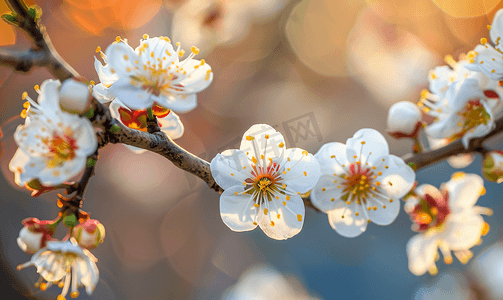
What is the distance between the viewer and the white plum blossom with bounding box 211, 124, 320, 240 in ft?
2.01

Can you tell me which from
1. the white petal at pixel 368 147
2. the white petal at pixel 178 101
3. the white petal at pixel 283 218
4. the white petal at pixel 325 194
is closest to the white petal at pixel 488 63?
the white petal at pixel 368 147

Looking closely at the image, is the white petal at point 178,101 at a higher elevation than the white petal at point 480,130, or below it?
higher

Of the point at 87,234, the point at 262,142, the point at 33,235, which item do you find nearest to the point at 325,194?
the point at 262,142

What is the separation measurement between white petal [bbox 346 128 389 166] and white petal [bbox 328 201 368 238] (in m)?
0.12

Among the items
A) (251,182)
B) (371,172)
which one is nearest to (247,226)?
(251,182)

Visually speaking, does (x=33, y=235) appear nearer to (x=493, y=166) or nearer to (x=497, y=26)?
(x=493, y=166)

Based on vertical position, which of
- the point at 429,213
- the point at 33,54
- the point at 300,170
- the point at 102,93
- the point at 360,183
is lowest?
the point at 429,213

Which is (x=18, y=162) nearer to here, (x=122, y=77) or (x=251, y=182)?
(x=122, y=77)

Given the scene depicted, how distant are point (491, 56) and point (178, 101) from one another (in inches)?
29.6

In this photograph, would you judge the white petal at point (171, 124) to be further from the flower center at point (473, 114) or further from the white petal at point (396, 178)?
the flower center at point (473, 114)

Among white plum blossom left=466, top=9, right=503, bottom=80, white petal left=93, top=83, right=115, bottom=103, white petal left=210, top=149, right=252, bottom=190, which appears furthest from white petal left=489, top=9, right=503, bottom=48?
white petal left=93, top=83, right=115, bottom=103

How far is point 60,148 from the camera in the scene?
552 millimetres

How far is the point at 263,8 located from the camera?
3029mm

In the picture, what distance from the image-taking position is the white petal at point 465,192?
854 mm
